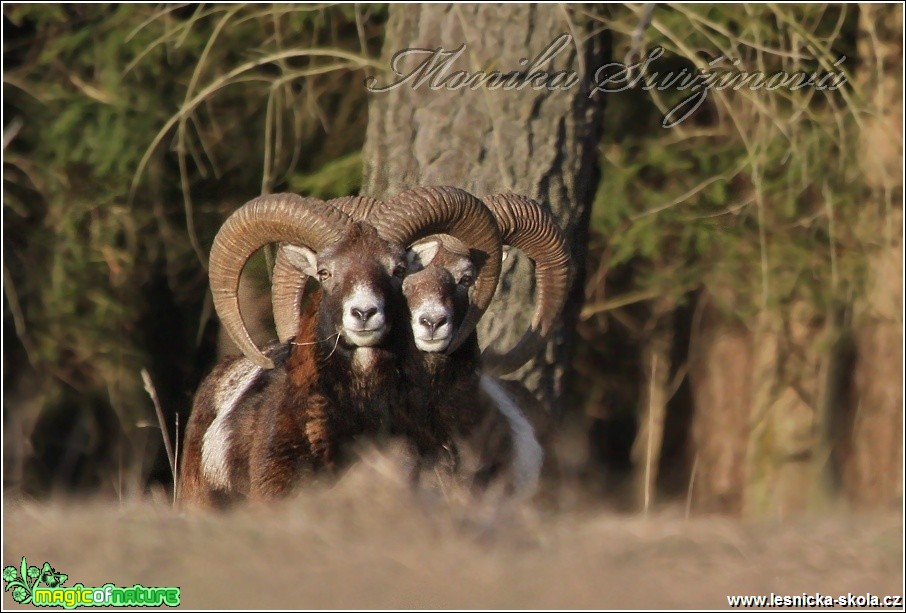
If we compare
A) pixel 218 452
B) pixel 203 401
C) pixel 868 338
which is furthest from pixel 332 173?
pixel 868 338

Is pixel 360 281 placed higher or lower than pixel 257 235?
lower

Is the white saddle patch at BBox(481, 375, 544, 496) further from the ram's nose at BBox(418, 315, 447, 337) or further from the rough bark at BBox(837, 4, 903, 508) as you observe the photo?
the rough bark at BBox(837, 4, 903, 508)

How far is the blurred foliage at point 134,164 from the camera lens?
39.0 ft

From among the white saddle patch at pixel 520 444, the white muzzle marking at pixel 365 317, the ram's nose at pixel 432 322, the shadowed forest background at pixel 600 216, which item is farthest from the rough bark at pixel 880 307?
the white muzzle marking at pixel 365 317

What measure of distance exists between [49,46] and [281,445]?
6896 mm

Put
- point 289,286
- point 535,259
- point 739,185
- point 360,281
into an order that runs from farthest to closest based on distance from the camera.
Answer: point 739,185 → point 535,259 → point 289,286 → point 360,281

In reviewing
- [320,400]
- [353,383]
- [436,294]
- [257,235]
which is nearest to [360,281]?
[436,294]

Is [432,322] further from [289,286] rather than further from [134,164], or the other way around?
[134,164]

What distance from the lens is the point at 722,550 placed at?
153 inches

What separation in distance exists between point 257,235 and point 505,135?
2.00 m

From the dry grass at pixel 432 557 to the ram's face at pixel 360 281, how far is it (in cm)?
256

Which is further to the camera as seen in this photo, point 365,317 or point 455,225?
point 455,225

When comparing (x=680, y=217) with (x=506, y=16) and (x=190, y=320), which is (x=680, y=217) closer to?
(x=506, y=16)

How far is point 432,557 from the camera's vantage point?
11.8ft
